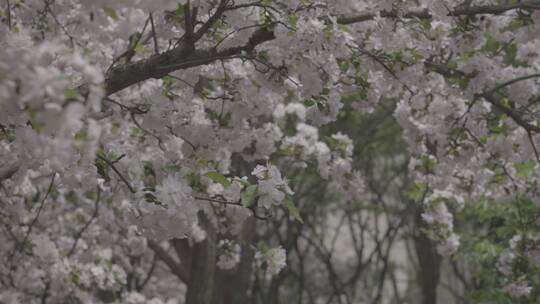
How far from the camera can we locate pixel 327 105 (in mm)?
4180

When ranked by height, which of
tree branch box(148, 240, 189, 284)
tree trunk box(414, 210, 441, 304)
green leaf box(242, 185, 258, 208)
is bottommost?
green leaf box(242, 185, 258, 208)

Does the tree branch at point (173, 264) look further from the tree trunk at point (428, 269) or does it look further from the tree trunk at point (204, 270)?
the tree trunk at point (428, 269)

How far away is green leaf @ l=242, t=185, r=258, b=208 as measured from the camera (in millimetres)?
2854

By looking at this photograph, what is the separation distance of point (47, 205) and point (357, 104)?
3.99 metres

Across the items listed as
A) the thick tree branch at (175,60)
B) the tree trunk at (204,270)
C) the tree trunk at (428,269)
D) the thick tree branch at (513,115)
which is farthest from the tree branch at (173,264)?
the tree trunk at (428,269)

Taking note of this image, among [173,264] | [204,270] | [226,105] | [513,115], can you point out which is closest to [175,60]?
[226,105]

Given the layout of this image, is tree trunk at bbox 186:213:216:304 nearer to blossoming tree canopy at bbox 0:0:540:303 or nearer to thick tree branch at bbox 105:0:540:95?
blossoming tree canopy at bbox 0:0:540:303

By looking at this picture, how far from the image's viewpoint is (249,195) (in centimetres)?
287

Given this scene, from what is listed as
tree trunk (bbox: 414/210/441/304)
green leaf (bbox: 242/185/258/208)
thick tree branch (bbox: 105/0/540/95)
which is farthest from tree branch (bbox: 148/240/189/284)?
tree trunk (bbox: 414/210/441/304)

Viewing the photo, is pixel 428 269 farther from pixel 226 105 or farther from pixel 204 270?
pixel 226 105

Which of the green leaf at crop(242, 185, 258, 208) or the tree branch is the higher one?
the tree branch

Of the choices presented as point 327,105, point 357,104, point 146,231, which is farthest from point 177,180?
point 357,104

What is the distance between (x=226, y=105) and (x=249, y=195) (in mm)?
1972

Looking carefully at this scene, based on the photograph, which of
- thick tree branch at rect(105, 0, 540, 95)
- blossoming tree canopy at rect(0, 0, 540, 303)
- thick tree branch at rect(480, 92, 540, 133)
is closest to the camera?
blossoming tree canopy at rect(0, 0, 540, 303)
